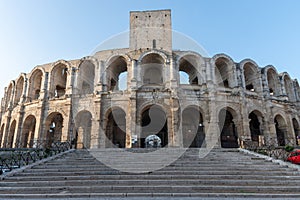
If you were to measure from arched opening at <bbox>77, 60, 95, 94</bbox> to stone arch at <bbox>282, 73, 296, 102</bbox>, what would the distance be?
22.1 m

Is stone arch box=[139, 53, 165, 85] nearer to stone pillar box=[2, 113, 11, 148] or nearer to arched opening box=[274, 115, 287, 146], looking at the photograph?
arched opening box=[274, 115, 287, 146]

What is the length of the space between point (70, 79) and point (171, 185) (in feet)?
54.3

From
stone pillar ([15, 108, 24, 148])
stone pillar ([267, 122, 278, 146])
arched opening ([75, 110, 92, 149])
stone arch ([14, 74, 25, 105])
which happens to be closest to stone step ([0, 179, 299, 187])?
arched opening ([75, 110, 92, 149])

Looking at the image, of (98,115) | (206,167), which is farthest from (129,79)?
(206,167)

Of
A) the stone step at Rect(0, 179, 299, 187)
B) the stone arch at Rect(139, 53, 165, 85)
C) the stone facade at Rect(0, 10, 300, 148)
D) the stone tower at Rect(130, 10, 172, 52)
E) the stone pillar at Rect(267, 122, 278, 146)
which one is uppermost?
the stone tower at Rect(130, 10, 172, 52)

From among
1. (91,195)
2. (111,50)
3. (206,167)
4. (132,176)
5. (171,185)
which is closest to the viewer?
(91,195)

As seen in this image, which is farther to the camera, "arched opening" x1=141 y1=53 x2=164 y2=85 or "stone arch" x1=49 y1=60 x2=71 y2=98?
"stone arch" x1=49 y1=60 x2=71 y2=98

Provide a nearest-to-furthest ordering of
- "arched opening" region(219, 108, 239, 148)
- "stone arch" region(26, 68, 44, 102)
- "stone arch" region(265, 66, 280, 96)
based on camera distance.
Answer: "arched opening" region(219, 108, 239, 148)
"stone arch" region(26, 68, 44, 102)
"stone arch" region(265, 66, 280, 96)

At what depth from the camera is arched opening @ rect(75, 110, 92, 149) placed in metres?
20.2

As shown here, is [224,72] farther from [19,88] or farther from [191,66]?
[19,88]

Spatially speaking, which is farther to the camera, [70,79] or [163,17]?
[163,17]

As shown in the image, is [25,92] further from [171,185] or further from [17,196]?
[171,185]

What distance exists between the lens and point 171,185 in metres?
7.21

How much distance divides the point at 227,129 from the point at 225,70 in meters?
6.37
